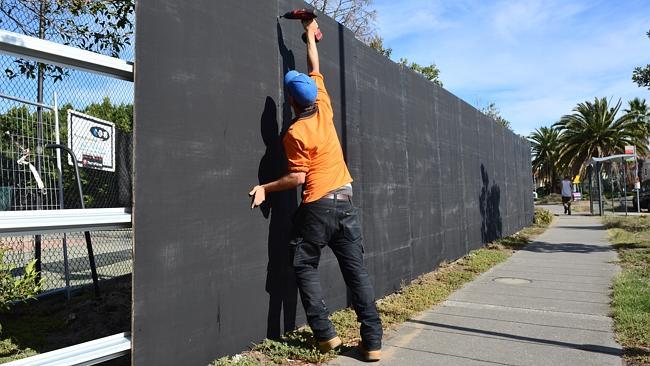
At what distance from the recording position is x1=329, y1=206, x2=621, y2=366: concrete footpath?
12.8 feet

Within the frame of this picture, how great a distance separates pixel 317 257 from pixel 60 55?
7.17ft

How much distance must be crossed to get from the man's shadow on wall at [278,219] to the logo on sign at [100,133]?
77.9 inches

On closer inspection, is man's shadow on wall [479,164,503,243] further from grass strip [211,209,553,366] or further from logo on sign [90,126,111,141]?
logo on sign [90,126,111,141]

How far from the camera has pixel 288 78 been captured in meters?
3.81

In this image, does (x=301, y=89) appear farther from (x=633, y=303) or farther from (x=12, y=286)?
(x=633, y=303)

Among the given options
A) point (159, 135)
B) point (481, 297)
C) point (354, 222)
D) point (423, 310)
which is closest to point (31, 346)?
point (159, 135)

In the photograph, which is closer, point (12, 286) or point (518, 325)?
point (12, 286)

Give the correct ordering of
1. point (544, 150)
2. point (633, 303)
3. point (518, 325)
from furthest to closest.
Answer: point (544, 150) < point (633, 303) < point (518, 325)

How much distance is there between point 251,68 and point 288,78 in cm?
32

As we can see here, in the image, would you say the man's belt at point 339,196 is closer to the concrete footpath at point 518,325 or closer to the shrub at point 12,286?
the concrete footpath at point 518,325

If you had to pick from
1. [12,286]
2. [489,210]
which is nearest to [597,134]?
[489,210]

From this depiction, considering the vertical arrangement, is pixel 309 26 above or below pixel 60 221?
above

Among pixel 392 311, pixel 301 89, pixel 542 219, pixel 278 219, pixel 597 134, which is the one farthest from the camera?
pixel 597 134

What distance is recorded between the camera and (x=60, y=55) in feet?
8.92
